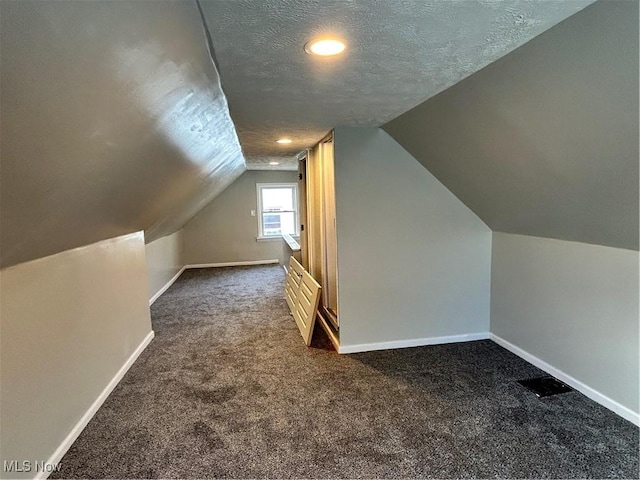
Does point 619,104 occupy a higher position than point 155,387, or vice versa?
point 619,104

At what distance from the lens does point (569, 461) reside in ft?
6.12

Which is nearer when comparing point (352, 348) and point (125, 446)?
point (125, 446)

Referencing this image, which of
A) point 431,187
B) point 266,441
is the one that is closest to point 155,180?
point 266,441

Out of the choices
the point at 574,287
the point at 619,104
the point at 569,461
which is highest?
the point at 619,104

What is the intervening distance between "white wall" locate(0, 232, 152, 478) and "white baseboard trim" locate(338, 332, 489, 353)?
6.12ft

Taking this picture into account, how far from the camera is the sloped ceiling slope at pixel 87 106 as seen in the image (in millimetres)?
882

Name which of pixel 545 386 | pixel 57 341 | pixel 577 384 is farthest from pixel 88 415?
pixel 577 384

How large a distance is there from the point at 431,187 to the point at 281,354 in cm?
199

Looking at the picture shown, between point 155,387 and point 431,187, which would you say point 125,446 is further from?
point 431,187

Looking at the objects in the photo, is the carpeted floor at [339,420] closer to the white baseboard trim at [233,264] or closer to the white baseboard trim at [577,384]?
the white baseboard trim at [577,384]

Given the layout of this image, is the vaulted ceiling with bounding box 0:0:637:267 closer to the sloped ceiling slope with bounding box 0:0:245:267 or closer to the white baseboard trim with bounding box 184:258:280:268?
the sloped ceiling slope with bounding box 0:0:245:267

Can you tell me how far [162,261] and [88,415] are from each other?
3.47 m

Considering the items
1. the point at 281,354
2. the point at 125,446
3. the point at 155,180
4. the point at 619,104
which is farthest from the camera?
the point at 281,354

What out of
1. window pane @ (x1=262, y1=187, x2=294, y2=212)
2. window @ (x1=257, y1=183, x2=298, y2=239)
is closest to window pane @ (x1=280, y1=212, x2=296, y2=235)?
window @ (x1=257, y1=183, x2=298, y2=239)
